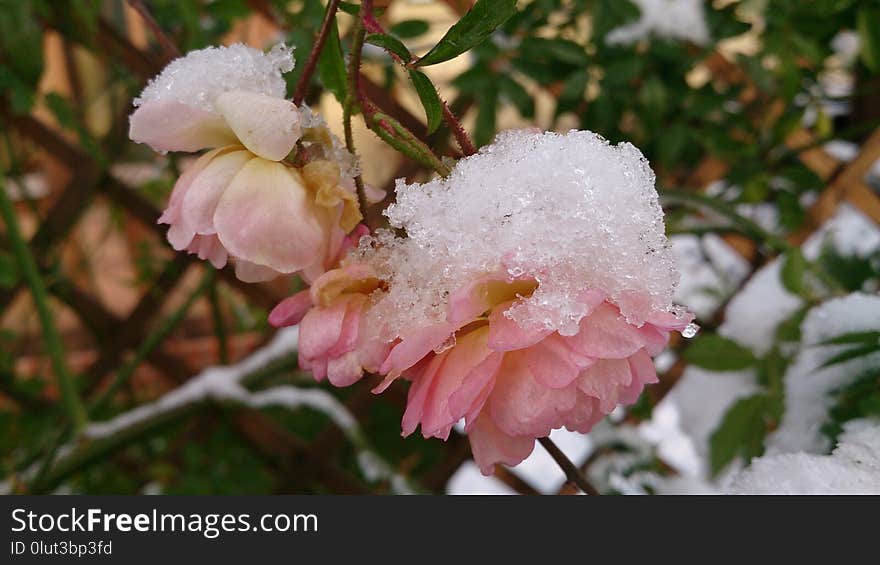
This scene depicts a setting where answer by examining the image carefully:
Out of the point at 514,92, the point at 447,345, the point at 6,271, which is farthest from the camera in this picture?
the point at 6,271

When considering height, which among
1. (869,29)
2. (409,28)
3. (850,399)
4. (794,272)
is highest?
(409,28)

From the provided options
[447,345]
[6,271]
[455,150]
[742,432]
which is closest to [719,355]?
[742,432]

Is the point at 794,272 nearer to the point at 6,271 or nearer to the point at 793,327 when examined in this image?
the point at 793,327

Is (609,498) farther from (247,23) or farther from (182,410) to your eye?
(247,23)

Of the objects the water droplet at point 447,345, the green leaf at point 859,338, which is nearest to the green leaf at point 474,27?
the water droplet at point 447,345

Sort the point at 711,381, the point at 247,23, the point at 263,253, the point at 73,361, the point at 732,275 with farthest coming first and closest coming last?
1. the point at 73,361
2. the point at 247,23
3. the point at 732,275
4. the point at 711,381
5. the point at 263,253

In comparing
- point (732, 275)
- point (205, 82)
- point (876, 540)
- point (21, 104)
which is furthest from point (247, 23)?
point (876, 540)

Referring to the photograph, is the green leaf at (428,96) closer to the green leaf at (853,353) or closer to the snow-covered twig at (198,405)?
the green leaf at (853,353)
